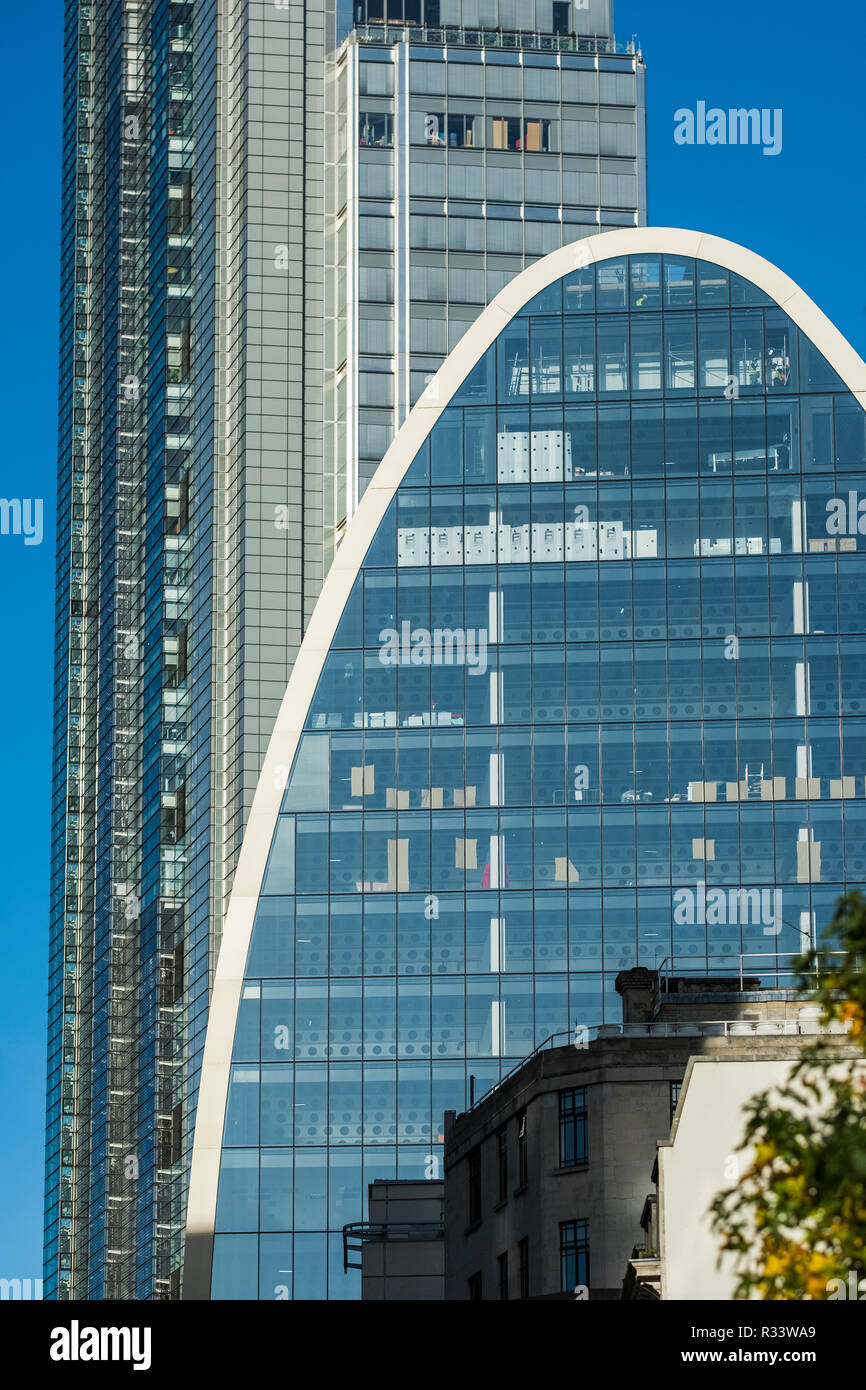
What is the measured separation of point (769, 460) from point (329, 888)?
27.6 m

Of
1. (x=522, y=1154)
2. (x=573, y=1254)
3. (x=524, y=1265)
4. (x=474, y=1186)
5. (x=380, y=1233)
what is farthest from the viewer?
(x=380, y=1233)

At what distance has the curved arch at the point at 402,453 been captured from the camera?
11431 cm

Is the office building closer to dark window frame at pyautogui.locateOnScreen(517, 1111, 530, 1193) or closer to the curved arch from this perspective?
the curved arch

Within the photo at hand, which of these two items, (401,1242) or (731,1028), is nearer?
(731,1028)

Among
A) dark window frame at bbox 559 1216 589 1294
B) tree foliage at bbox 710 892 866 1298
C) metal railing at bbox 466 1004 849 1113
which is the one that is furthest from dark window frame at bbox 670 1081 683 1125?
tree foliage at bbox 710 892 866 1298

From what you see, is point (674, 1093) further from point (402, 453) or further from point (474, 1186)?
point (402, 453)

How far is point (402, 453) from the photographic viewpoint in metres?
119

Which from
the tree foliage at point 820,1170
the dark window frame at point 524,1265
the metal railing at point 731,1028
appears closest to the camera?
the tree foliage at point 820,1170

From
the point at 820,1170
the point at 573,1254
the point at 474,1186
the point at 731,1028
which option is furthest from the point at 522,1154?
the point at 820,1170

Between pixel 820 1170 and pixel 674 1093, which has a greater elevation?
pixel 674 1093

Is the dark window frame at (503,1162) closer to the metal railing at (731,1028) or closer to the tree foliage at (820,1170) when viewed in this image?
the metal railing at (731,1028)

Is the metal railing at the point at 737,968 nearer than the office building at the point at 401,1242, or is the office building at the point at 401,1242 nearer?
the office building at the point at 401,1242

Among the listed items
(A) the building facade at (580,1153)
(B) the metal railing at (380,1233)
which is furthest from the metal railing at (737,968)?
(A) the building facade at (580,1153)
